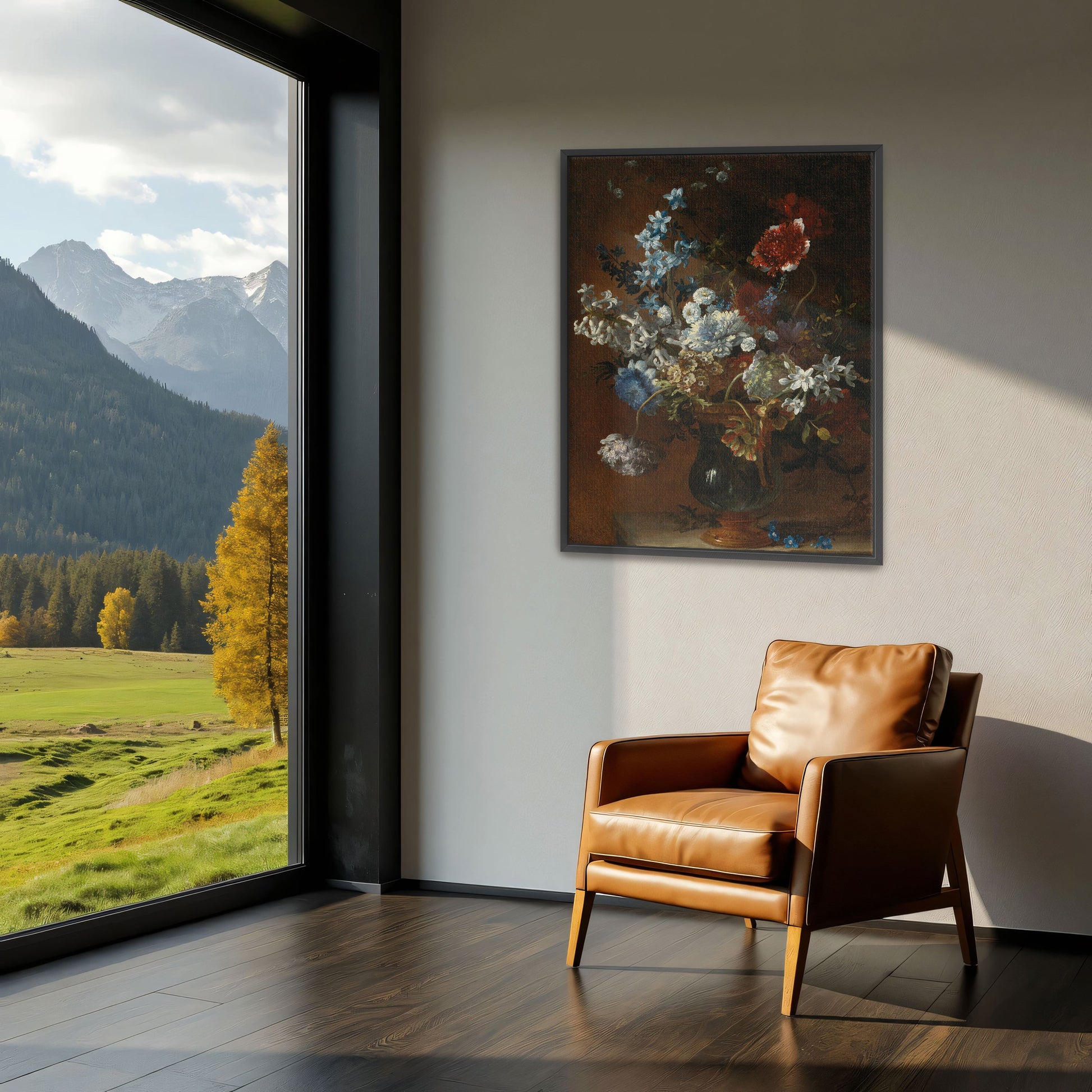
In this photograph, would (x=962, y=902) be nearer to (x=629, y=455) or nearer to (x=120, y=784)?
(x=629, y=455)

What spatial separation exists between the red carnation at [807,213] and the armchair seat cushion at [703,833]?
1.67 meters

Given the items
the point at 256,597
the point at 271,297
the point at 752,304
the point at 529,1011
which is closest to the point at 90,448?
the point at 256,597

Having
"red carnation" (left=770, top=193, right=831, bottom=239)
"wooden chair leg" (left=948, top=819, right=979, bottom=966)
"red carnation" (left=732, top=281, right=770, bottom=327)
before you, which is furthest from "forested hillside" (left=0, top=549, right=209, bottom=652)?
"wooden chair leg" (left=948, top=819, right=979, bottom=966)

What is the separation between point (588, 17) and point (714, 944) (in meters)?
2.80

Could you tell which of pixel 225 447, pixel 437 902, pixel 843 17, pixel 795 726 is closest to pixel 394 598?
pixel 225 447

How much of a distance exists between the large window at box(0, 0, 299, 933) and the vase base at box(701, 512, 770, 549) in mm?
1362

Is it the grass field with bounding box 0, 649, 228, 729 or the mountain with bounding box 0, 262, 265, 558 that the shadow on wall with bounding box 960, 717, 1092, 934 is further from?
the mountain with bounding box 0, 262, 265, 558

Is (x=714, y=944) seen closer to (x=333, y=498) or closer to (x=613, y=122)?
(x=333, y=498)

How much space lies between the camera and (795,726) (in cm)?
317

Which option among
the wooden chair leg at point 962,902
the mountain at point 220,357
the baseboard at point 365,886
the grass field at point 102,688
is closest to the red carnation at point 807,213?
the mountain at point 220,357

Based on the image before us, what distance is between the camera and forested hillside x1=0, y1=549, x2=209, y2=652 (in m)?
3.00

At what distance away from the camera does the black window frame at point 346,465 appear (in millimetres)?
3820

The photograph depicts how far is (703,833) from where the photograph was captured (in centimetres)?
278

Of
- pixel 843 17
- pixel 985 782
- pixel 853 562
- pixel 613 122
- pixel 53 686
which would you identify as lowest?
pixel 985 782
